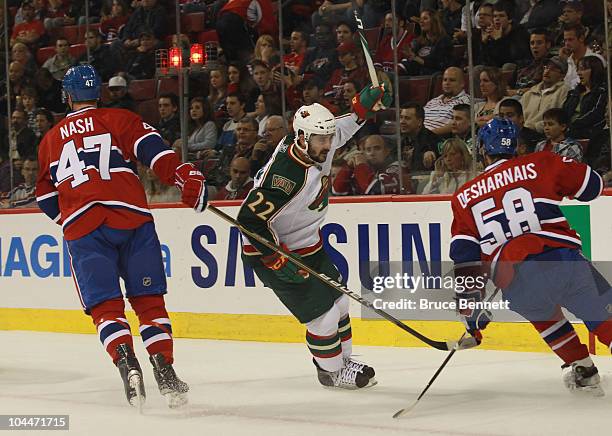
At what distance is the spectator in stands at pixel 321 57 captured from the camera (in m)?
7.20

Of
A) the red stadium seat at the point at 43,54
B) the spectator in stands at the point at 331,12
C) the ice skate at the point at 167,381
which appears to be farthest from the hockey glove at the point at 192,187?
the red stadium seat at the point at 43,54

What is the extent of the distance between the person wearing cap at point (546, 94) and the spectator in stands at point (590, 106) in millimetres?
71

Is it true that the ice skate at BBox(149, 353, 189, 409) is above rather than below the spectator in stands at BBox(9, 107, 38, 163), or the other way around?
below

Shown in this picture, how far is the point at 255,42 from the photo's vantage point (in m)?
7.64

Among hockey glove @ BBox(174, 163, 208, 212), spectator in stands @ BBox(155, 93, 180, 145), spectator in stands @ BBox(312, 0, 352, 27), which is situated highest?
spectator in stands @ BBox(312, 0, 352, 27)

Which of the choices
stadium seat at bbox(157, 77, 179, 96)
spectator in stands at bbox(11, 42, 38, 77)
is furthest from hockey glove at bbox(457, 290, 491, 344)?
spectator in stands at bbox(11, 42, 38, 77)

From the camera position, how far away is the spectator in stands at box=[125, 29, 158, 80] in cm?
807

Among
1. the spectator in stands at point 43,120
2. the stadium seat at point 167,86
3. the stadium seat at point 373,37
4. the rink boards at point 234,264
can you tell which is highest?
the stadium seat at point 373,37

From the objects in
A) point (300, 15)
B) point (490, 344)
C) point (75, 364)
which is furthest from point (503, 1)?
point (75, 364)

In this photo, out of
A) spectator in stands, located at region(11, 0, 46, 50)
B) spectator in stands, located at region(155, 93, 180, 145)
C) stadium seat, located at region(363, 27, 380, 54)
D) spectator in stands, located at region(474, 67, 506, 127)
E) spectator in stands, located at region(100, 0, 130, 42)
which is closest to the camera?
spectator in stands, located at region(474, 67, 506, 127)

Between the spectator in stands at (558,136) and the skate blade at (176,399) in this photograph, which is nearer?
the skate blade at (176,399)

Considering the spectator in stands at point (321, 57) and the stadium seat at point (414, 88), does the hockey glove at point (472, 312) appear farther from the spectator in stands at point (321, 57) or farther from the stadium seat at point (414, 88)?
the spectator in stands at point (321, 57)

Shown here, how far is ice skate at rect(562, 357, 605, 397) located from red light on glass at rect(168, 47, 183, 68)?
4097mm

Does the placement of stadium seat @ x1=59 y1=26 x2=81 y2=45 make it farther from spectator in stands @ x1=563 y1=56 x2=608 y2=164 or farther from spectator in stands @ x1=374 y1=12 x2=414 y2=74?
spectator in stands @ x1=563 y1=56 x2=608 y2=164
